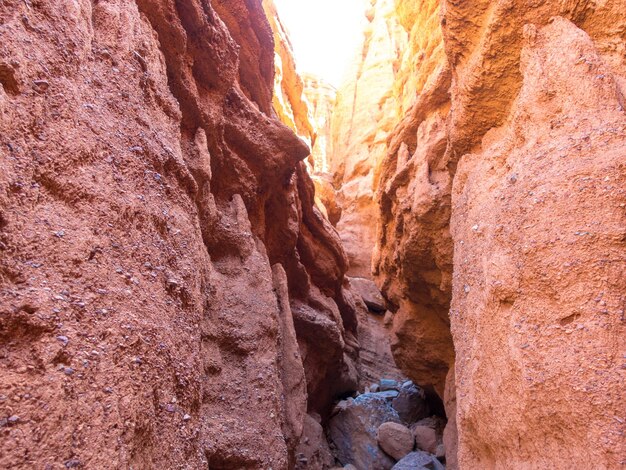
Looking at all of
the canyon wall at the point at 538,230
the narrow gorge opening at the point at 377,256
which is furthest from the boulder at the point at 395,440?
the canyon wall at the point at 538,230

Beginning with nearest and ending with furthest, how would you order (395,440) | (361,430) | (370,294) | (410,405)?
(395,440), (361,430), (410,405), (370,294)

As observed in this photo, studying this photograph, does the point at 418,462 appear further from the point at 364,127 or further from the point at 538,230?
the point at 364,127

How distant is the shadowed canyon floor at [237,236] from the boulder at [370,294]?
768 cm

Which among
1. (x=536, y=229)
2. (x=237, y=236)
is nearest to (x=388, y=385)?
(x=237, y=236)

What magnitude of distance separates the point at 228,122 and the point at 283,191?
140 cm

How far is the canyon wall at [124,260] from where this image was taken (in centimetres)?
154

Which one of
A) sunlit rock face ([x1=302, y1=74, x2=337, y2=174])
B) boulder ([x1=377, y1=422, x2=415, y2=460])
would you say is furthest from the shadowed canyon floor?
sunlit rock face ([x1=302, y1=74, x2=337, y2=174])

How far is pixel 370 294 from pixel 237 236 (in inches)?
399

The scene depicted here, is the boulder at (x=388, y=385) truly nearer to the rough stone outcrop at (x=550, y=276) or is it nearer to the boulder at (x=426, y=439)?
the boulder at (x=426, y=439)

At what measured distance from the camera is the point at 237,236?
4.25 m

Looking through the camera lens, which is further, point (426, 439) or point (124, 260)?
point (426, 439)

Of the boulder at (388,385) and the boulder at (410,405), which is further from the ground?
the boulder at (388,385)

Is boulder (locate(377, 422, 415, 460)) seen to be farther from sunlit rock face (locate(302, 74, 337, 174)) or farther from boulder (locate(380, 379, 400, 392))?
sunlit rock face (locate(302, 74, 337, 174))

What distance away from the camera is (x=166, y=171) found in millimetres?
2715
